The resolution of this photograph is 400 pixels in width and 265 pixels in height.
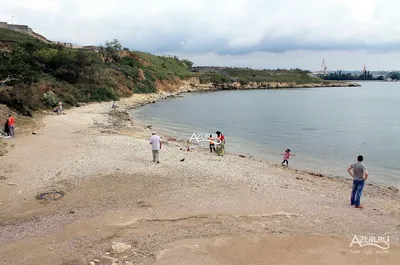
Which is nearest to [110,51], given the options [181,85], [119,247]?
[181,85]

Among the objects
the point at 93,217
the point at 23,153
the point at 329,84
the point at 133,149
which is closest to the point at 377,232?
the point at 93,217

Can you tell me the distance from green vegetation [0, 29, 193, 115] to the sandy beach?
1574cm

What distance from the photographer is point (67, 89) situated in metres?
44.3

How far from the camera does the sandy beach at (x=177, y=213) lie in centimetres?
859

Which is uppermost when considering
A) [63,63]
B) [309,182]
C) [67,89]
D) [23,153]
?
[63,63]

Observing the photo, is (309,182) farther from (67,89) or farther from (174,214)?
(67,89)

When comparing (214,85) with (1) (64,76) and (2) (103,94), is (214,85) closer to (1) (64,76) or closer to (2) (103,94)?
(2) (103,94)

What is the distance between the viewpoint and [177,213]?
10.9 m

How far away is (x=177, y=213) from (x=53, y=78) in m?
40.8

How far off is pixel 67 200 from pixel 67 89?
35584 mm

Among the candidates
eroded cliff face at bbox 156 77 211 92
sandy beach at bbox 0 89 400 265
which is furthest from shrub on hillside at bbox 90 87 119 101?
sandy beach at bbox 0 89 400 265

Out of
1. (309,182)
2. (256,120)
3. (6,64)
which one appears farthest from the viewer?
(256,120)

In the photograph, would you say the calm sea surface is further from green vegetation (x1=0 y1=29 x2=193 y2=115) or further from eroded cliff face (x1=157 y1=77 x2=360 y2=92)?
eroded cliff face (x1=157 y1=77 x2=360 y2=92)

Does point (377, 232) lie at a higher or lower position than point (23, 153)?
lower
